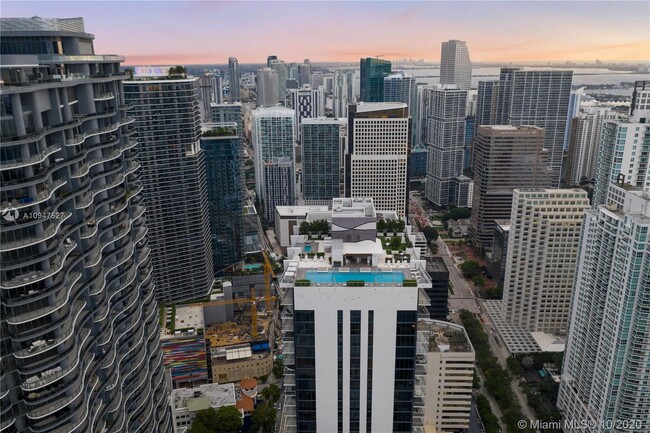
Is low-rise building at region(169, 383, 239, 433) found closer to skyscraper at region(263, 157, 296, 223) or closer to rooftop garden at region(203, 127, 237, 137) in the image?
rooftop garden at region(203, 127, 237, 137)

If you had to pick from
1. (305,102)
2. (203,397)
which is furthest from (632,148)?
(305,102)

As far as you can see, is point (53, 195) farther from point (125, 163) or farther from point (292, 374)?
point (292, 374)

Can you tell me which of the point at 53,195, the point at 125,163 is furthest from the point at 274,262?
the point at 53,195

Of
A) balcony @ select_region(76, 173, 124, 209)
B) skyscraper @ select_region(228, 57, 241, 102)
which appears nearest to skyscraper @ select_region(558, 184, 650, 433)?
balcony @ select_region(76, 173, 124, 209)

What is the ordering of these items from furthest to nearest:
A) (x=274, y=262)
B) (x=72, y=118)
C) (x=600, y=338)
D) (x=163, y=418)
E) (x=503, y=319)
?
(x=274, y=262) → (x=503, y=319) → (x=600, y=338) → (x=163, y=418) → (x=72, y=118)

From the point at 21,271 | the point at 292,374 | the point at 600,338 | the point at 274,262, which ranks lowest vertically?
the point at 274,262

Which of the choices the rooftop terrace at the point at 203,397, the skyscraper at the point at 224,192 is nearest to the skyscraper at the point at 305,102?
the skyscraper at the point at 224,192
